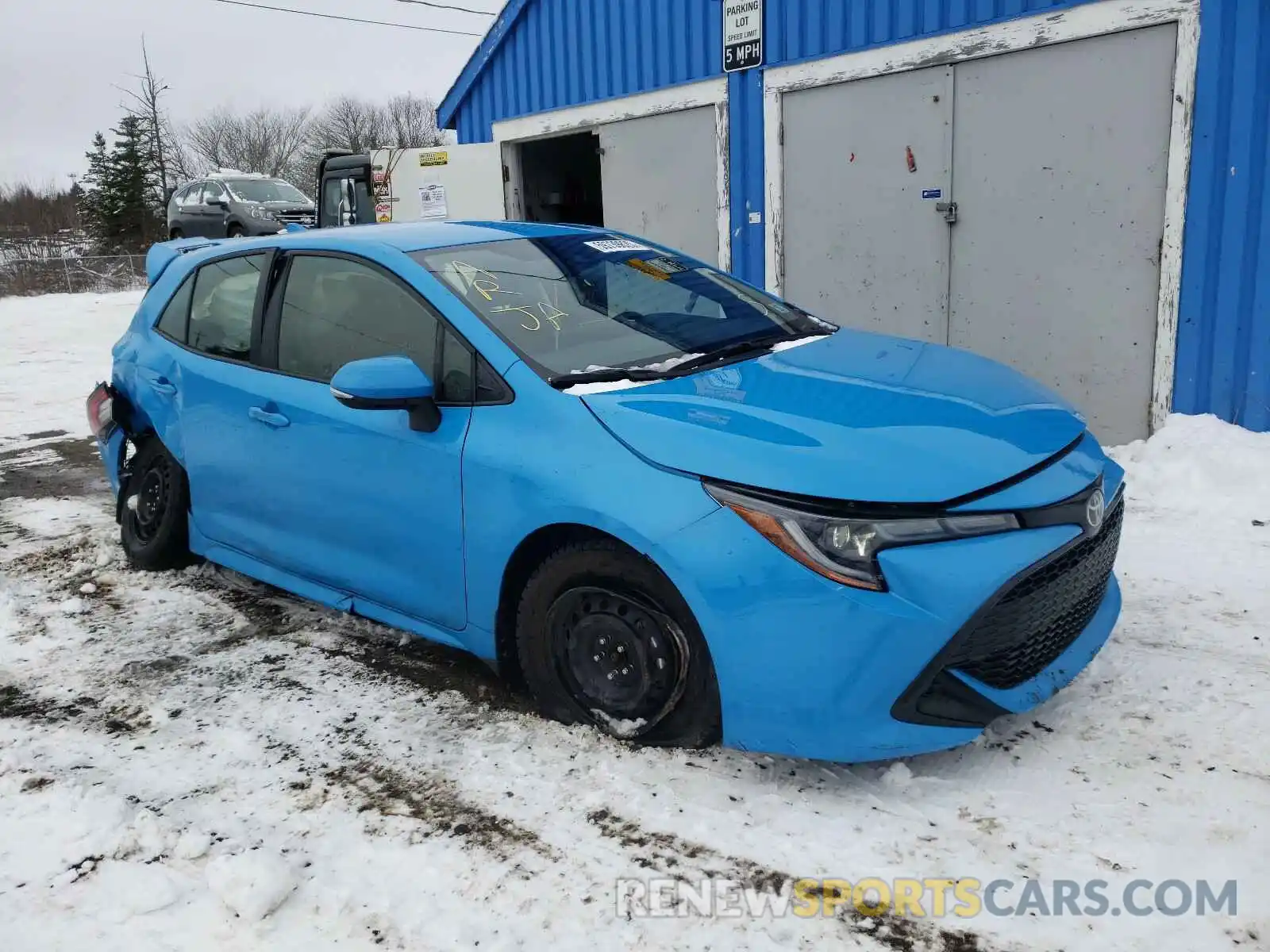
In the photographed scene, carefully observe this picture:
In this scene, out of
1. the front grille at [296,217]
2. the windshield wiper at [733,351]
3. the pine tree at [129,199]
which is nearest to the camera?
the windshield wiper at [733,351]

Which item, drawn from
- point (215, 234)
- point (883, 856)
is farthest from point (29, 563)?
point (215, 234)

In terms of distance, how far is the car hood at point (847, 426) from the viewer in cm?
251

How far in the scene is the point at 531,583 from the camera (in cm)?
300

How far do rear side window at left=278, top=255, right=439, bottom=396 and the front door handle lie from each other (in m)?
0.17

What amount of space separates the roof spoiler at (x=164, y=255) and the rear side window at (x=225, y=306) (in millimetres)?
441

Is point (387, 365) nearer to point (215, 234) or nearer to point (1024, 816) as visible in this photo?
point (1024, 816)

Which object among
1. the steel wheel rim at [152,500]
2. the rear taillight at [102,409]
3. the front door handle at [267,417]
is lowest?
the steel wheel rim at [152,500]

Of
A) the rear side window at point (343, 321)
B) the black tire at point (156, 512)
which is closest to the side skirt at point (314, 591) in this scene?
the black tire at point (156, 512)

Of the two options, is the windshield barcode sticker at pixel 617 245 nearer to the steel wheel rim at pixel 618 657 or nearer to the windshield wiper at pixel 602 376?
the windshield wiper at pixel 602 376

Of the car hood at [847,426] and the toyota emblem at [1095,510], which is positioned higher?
the car hood at [847,426]

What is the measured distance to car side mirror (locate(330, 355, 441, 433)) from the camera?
3.06 metres

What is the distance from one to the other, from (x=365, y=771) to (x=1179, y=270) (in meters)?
5.41

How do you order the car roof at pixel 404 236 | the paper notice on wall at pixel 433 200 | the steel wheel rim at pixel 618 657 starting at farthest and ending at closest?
the paper notice on wall at pixel 433 200 < the car roof at pixel 404 236 < the steel wheel rim at pixel 618 657

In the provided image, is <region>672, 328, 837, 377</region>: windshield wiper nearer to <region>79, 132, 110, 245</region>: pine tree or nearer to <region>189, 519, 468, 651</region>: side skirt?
<region>189, 519, 468, 651</region>: side skirt
